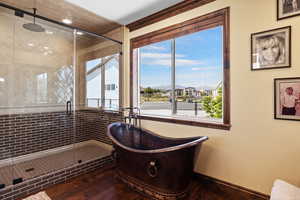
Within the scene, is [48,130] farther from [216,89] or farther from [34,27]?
[216,89]

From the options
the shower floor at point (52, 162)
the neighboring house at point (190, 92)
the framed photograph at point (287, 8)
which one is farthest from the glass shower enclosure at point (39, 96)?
the framed photograph at point (287, 8)

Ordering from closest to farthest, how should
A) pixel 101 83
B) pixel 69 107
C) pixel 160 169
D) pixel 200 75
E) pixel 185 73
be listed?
pixel 160 169
pixel 200 75
pixel 185 73
pixel 69 107
pixel 101 83

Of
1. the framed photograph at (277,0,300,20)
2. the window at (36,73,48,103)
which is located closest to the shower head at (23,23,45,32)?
the window at (36,73,48,103)

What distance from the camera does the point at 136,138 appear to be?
2.76 meters

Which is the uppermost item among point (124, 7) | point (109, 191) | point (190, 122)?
point (124, 7)

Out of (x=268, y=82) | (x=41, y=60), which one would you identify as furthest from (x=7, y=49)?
(x=268, y=82)

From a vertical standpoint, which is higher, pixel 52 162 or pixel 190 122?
pixel 190 122

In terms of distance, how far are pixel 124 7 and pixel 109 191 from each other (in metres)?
2.71

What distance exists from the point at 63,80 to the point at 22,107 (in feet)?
3.03

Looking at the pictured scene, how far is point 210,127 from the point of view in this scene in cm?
218

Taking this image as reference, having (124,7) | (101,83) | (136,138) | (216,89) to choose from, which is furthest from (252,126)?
(101,83)

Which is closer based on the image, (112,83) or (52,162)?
(52,162)

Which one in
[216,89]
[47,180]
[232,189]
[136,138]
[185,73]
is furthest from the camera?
[136,138]

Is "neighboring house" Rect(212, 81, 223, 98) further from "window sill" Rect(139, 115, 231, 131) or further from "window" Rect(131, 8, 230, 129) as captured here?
"window sill" Rect(139, 115, 231, 131)
